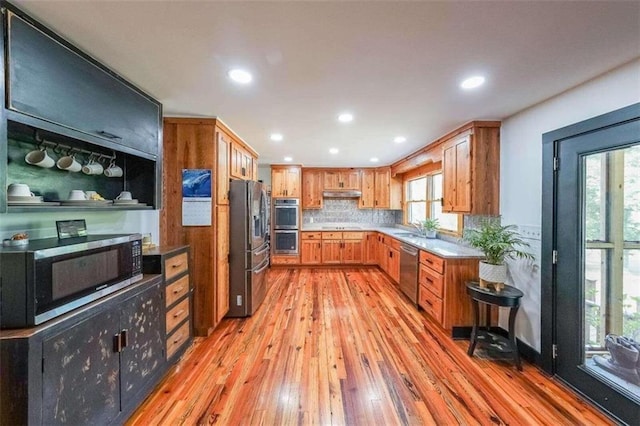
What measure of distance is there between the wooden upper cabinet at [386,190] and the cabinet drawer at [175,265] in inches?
174

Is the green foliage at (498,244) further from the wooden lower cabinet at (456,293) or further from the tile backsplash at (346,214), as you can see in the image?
the tile backsplash at (346,214)

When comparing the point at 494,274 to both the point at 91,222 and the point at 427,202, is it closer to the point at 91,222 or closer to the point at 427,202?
the point at 427,202

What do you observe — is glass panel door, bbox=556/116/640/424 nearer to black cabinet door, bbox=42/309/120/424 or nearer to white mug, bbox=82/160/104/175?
black cabinet door, bbox=42/309/120/424

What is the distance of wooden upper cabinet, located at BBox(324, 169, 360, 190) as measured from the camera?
591 cm

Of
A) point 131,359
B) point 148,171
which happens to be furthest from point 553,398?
point 148,171

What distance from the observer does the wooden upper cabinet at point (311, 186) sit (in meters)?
5.90

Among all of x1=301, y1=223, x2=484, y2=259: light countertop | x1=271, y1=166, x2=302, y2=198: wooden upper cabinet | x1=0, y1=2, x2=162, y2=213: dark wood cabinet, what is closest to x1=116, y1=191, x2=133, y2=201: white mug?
x1=0, y1=2, x2=162, y2=213: dark wood cabinet

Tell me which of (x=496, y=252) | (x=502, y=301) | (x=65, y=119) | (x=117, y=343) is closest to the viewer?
(x=65, y=119)

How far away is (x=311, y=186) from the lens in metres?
5.90

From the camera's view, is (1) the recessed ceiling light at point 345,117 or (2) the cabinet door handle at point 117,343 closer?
(2) the cabinet door handle at point 117,343

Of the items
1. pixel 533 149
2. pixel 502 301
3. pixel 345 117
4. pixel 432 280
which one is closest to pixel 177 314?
pixel 345 117

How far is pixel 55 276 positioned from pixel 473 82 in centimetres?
286

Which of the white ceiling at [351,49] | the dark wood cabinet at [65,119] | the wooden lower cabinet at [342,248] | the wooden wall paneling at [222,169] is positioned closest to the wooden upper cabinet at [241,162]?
the wooden wall paneling at [222,169]

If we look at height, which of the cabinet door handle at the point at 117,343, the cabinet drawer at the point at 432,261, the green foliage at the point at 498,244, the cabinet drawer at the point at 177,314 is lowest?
the cabinet drawer at the point at 177,314
